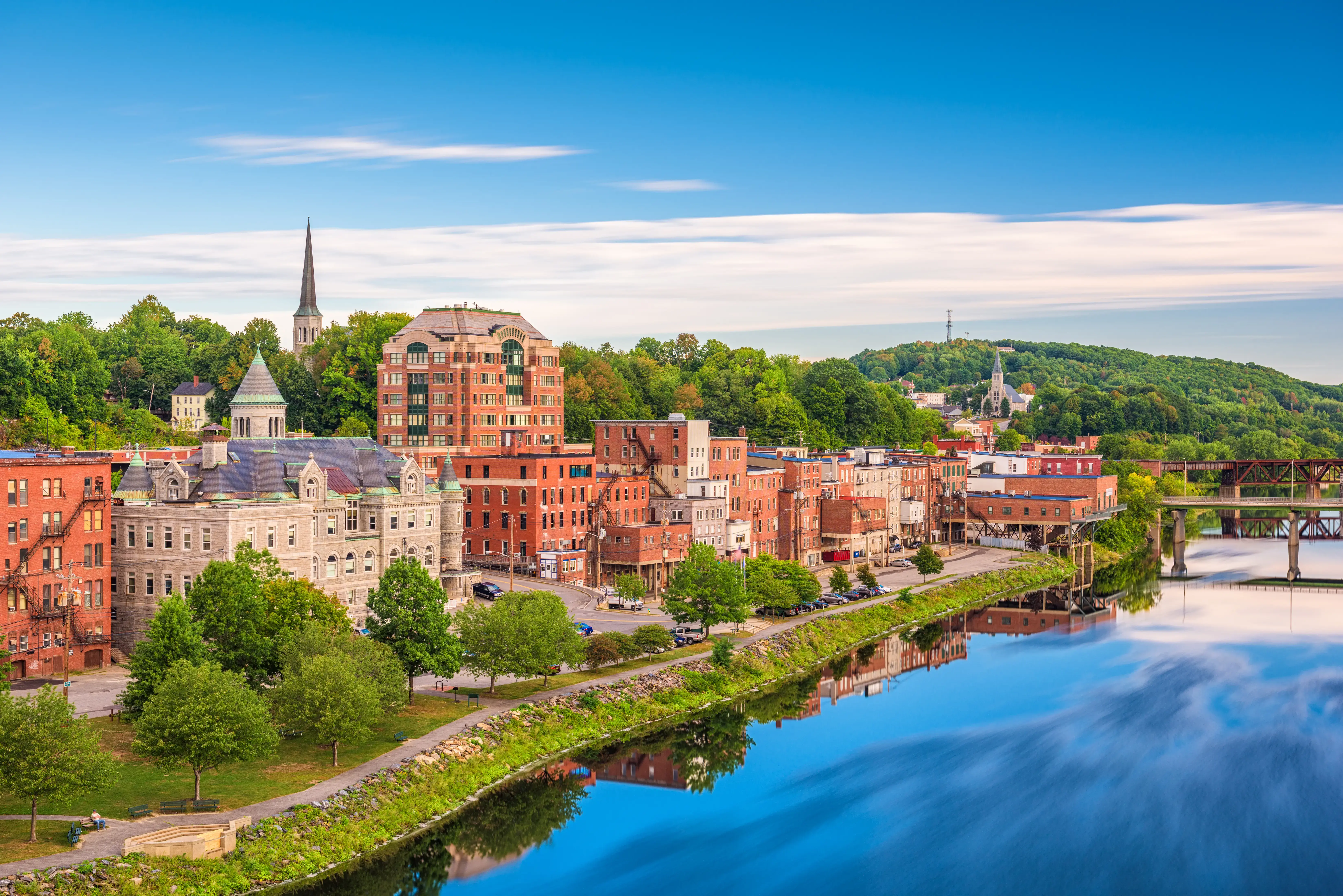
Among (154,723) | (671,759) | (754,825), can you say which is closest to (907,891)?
(754,825)

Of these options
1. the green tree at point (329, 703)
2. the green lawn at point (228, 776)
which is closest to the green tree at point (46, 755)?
the green lawn at point (228, 776)

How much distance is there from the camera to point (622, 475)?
121875 millimetres

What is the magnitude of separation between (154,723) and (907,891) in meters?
29.1

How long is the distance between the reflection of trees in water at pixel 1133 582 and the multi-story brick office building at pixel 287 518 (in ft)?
210

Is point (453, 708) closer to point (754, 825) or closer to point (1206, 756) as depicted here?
point (754, 825)

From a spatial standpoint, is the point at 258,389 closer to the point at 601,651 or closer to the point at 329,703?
the point at 601,651

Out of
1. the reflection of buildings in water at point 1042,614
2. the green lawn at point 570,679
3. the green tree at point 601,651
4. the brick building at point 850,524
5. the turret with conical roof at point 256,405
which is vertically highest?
the turret with conical roof at point 256,405

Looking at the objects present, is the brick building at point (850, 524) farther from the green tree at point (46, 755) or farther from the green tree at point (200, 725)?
the green tree at point (46, 755)

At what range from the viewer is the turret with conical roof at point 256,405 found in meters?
102

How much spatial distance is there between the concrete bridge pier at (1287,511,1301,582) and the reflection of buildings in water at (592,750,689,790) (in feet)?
291

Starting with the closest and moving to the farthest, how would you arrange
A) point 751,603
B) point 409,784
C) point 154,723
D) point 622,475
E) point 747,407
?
point 154,723, point 409,784, point 751,603, point 622,475, point 747,407

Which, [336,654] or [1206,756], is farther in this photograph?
[1206,756]

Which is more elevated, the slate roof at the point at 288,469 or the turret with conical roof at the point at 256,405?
the turret with conical roof at the point at 256,405

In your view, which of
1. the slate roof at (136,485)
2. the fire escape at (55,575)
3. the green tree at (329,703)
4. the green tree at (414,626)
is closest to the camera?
the green tree at (329,703)
